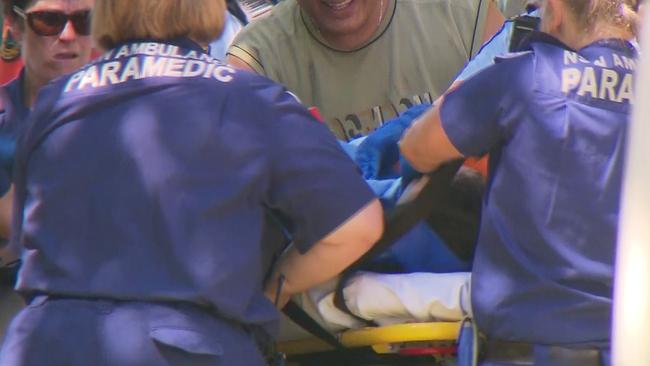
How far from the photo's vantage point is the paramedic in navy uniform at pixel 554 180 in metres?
2.91

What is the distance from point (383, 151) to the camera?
135 inches

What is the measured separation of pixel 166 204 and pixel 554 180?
85cm

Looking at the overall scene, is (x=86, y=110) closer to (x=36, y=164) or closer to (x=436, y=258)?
(x=36, y=164)

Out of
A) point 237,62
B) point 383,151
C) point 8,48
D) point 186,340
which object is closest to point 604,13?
point 383,151

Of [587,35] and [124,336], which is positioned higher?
[587,35]

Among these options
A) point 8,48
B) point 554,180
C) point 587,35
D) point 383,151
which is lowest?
point 8,48

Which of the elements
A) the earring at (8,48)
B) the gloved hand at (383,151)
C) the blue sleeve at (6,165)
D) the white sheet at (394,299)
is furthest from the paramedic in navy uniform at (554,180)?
the earring at (8,48)

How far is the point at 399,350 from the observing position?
3.20 meters

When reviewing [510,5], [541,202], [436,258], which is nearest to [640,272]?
[541,202]

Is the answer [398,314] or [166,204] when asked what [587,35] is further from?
[166,204]

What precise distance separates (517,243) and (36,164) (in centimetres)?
110

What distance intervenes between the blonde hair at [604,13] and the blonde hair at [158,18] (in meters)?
0.82

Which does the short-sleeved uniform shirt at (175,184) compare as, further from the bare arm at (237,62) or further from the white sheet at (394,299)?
the bare arm at (237,62)

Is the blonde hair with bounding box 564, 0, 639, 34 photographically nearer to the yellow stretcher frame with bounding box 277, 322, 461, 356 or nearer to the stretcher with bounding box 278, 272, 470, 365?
the stretcher with bounding box 278, 272, 470, 365
